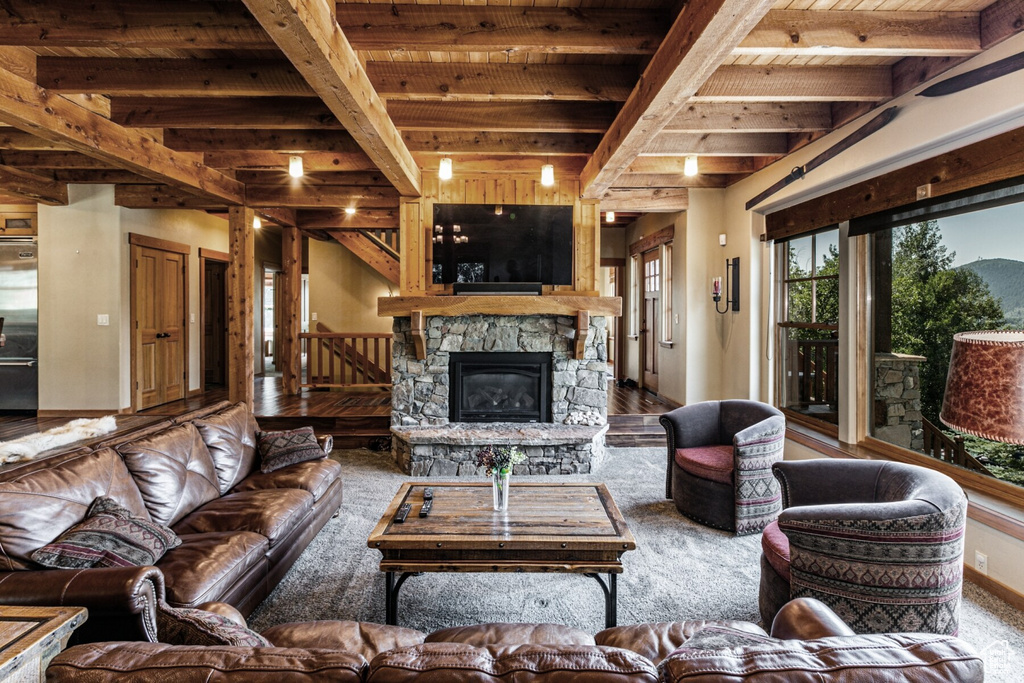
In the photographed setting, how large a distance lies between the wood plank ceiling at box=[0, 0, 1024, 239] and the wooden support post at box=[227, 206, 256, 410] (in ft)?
2.85

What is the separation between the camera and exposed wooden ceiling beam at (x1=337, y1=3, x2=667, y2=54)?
8.61ft

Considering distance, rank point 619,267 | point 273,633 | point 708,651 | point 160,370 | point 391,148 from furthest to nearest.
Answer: point 619,267 → point 160,370 → point 391,148 → point 273,633 → point 708,651

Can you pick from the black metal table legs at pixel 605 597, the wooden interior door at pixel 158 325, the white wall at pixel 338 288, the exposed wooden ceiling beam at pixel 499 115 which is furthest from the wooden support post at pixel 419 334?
the white wall at pixel 338 288

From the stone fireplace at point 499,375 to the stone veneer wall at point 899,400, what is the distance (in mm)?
2136

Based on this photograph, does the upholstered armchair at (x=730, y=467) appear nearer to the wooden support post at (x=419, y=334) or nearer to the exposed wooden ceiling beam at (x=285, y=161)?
the wooden support post at (x=419, y=334)

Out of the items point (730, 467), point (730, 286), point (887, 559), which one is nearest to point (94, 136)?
point (730, 467)

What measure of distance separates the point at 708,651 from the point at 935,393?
3206 mm

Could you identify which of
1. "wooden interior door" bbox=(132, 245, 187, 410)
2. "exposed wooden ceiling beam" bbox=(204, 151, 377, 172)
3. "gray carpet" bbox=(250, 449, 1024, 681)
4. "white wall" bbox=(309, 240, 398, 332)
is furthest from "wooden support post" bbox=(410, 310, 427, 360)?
"white wall" bbox=(309, 240, 398, 332)

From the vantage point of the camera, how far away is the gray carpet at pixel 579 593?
2385 mm

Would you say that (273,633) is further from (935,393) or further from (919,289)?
(919,289)

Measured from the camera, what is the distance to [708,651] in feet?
3.23

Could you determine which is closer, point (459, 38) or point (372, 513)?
point (459, 38)

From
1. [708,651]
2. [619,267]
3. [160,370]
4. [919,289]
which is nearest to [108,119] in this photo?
[160,370]

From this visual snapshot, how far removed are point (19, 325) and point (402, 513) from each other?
6.52m
